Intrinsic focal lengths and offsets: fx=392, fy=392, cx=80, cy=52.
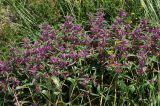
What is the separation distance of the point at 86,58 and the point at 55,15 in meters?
1.07

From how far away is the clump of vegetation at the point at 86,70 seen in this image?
3.20m

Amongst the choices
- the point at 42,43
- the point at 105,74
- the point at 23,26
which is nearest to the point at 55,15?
the point at 23,26

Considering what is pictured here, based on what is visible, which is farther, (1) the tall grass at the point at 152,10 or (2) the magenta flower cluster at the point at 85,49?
(1) the tall grass at the point at 152,10

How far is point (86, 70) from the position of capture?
3332 mm

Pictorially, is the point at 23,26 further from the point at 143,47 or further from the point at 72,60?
the point at 143,47

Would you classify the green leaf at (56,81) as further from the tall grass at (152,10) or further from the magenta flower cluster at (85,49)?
the tall grass at (152,10)

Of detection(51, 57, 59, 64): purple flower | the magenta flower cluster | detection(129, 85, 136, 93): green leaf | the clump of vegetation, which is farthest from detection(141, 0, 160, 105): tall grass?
detection(51, 57, 59, 64): purple flower

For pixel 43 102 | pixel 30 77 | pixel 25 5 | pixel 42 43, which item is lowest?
pixel 43 102

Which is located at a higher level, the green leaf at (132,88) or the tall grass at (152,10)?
the tall grass at (152,10)

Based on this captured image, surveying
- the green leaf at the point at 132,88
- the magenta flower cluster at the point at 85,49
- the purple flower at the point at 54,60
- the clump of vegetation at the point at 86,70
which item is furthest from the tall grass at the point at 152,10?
the purple flower at the point at 54,60

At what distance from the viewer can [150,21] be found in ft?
12.5

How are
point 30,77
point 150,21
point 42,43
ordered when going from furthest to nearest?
point 150,21, point 42,43, point 30,77

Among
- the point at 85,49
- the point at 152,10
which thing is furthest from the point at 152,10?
the point at 85,49

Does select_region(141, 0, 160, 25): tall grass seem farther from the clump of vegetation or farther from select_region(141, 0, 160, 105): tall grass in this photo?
the clump of vegetation
